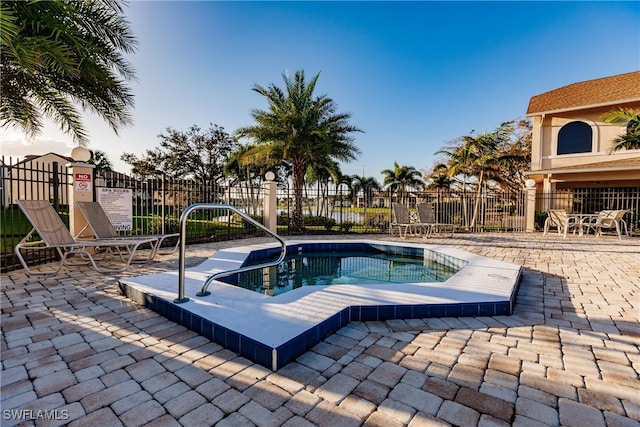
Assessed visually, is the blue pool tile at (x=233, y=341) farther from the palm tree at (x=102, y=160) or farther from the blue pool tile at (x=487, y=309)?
the palm tree at (x=102, y=160)

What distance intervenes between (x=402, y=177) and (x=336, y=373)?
2911cm

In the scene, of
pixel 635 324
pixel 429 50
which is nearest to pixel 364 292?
pixel 635 324

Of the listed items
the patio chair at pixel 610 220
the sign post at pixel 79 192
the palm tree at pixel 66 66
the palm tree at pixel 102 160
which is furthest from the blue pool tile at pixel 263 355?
the palm tree at pixel 102 160

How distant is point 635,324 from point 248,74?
13.8m

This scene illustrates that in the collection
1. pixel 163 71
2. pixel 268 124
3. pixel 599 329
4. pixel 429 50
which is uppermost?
pixel 429 50

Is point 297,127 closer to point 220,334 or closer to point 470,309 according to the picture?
point 470,309

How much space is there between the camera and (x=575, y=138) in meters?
15.8

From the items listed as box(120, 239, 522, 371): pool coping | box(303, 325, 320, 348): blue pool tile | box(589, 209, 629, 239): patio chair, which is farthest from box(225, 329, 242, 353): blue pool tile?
box(589, 209, 629, 239): patio chair

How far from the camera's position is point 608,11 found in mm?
11078

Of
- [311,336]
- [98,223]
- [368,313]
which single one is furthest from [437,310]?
[98,223]

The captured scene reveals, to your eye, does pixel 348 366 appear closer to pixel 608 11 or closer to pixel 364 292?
pixel 364 292

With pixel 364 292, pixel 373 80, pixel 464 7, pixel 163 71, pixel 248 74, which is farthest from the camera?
pixel 373 80

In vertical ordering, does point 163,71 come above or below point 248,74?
below

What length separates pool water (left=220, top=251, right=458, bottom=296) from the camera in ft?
17.4
